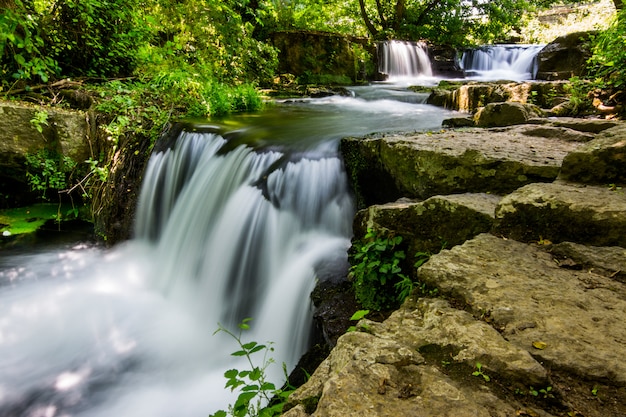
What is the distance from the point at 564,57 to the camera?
1057 centimetres

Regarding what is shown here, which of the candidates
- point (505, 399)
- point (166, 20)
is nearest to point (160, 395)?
point (505, 399)

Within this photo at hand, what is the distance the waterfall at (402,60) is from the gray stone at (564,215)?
494 inches

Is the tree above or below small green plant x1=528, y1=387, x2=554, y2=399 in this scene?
above

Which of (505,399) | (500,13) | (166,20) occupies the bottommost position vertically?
(505,399)

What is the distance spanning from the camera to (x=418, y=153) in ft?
10.9

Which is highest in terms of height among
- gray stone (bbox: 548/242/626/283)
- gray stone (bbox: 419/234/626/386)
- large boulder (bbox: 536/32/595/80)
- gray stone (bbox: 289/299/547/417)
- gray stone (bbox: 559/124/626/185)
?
large boulder (bbox: 536/32/595/80)

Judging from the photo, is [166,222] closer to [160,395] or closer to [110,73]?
[160,395]

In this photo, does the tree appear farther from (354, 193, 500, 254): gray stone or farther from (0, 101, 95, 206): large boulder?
(354, 193, 500, 254): gray stone

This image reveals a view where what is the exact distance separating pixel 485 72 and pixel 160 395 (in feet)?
48.9

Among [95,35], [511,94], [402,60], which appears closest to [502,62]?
[402,60]

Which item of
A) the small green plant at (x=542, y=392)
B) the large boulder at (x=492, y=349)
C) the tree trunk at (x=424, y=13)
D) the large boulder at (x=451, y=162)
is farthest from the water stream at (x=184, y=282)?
the tree trunk at (x=424, y=13)

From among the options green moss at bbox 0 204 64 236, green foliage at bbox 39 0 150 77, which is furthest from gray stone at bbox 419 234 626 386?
green foliage at bbox 39 0 150 77

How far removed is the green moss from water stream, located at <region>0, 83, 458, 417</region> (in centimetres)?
55

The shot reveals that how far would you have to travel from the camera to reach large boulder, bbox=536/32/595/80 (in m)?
9.75
